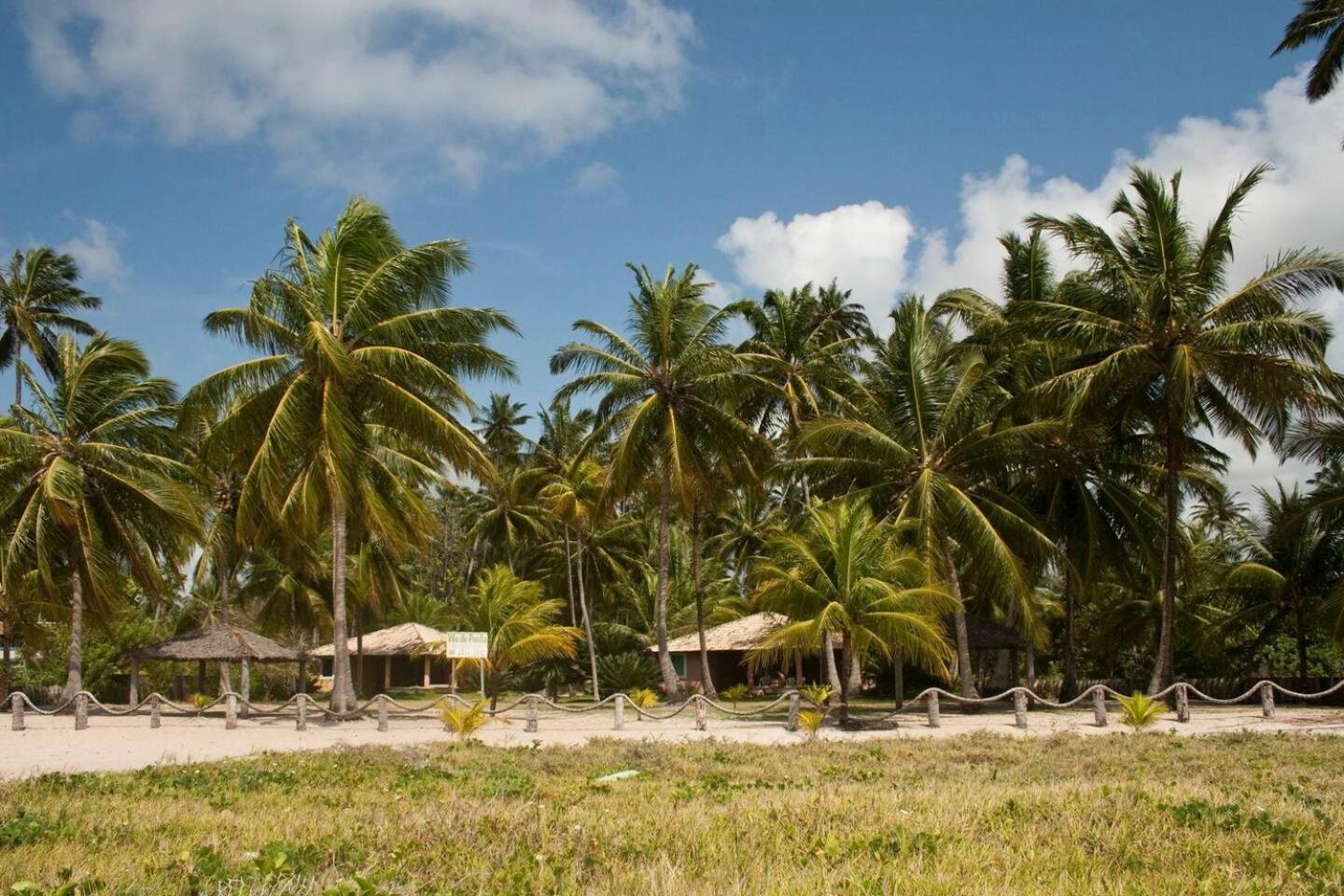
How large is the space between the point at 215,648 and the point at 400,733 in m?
12.3

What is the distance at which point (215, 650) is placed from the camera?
96.8 ft

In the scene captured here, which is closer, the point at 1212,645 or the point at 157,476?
the point at 157,476

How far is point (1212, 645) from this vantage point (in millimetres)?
30484

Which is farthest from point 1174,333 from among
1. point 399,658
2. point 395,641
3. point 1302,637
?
point 399,658

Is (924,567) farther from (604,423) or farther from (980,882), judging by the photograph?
(980,882)

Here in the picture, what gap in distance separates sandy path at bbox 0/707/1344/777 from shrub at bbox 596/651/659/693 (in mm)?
10590

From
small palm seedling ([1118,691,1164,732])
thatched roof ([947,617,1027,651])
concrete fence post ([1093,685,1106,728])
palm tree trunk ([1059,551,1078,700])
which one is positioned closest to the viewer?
small palm seedling ([1118,691,1164,732])

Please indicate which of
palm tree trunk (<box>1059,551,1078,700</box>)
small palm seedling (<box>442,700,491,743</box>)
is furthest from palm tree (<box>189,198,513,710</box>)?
palm tree trunk (<box>1059,551,1078,700</box>)

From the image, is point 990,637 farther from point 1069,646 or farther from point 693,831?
point 693,831

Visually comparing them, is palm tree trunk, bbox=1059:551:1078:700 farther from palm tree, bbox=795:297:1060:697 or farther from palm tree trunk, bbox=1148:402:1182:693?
palm tree trunk, bbox=1148:402:1182:693

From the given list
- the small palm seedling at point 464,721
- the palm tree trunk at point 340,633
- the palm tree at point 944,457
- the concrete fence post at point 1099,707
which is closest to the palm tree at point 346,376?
the palm tree trunk at point 340,633

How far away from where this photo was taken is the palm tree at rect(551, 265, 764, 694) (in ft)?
91.0

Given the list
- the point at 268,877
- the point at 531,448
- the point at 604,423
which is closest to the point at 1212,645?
the point at 604,423

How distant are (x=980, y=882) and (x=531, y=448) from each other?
36.0 m
